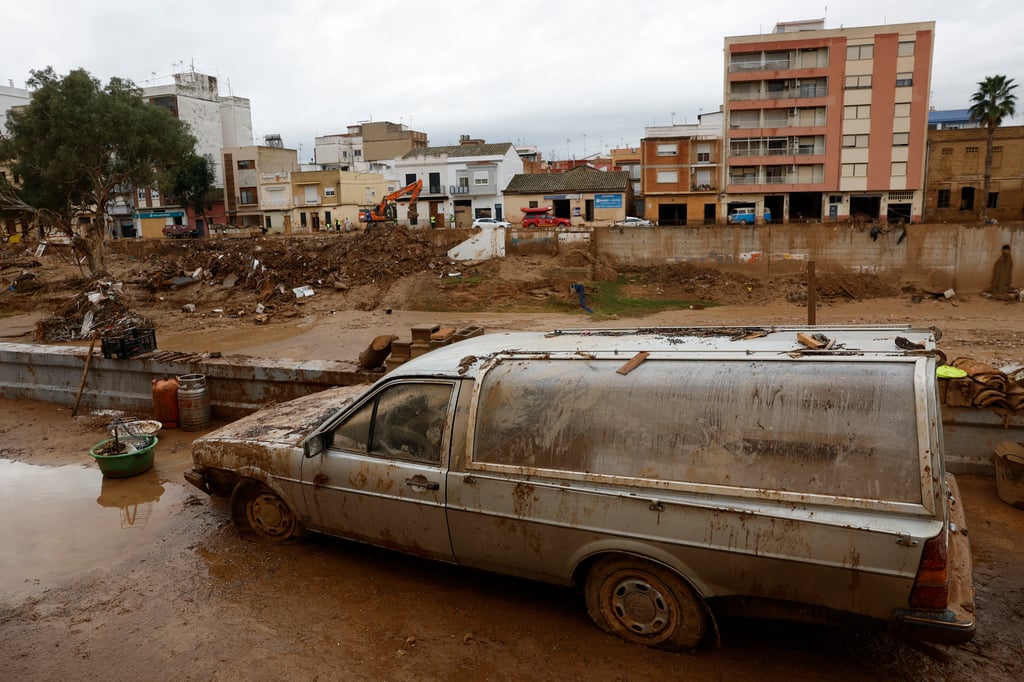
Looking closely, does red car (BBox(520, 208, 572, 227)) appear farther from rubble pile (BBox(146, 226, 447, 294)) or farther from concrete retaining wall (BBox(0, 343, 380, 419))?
concrete retaining wall (BBox(0, 343, 380, 419))

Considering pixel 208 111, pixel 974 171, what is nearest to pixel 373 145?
pixel 208 111

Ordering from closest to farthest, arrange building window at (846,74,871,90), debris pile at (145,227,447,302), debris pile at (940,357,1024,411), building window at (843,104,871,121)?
debris pile at (940,357,1024,411)
debris pile at (145,227,447,302)
building window at (846,74,871,90)
building window at (843,104,871,121)

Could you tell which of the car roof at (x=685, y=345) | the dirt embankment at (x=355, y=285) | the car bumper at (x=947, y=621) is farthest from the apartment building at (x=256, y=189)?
the car bumper at (x=947, y=621)

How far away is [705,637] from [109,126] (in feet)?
108

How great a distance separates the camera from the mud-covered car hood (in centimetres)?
536

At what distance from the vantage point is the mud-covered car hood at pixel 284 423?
5.36 metres

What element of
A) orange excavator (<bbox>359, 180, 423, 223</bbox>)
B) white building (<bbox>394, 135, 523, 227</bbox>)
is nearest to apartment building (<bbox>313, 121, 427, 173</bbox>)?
white building (<bbox>394, 135, 523, 227</bbox>)

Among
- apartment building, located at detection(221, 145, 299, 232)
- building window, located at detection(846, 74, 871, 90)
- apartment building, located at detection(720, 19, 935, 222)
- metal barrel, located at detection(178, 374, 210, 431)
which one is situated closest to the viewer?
metal barrel, located at detection(178, 374, 210, 431)

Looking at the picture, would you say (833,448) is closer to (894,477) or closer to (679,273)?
(894,477)

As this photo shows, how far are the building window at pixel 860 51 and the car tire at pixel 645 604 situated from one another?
161 ft

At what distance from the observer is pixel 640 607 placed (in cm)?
382

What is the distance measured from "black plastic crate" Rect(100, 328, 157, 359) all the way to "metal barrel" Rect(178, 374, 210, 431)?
1.73m

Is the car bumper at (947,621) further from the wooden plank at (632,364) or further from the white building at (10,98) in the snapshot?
the white building at (10,98)

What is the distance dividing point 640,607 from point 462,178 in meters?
52.0
